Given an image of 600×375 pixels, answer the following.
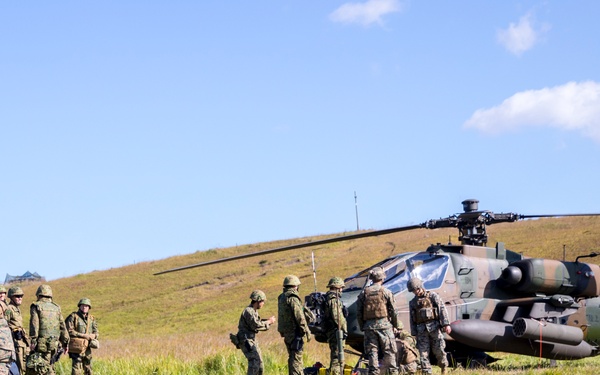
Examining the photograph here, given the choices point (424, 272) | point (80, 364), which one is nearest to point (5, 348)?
point (80, 364)

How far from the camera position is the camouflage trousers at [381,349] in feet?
42.4

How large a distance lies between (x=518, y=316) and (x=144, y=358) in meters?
7.09

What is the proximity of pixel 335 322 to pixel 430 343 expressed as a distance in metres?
1.52

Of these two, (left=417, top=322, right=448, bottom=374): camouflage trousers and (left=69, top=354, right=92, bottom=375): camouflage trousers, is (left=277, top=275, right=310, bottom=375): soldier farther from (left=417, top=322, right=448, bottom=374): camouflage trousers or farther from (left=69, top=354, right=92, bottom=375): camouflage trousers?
(left=69, top=354, right=92, bottom=375): camouflage trousers

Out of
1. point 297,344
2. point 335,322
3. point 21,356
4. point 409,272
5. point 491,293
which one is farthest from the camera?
Result: point 491,293

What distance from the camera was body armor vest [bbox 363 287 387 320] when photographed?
514 inches

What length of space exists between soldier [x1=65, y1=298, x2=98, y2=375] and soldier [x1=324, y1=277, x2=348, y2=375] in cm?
438

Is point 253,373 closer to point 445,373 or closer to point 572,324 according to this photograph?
point 445,373

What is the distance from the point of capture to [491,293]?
1636 centimetres

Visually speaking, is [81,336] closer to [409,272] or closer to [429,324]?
[409,272]

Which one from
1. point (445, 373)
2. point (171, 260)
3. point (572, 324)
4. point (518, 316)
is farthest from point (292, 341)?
point (171, 260)

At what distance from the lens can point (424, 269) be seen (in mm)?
15773

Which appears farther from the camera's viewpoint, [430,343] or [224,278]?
[224,278]

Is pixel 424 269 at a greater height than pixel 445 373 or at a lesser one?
greater
